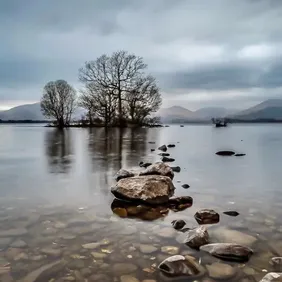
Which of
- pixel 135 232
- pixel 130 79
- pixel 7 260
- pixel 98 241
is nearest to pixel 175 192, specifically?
pixel 135 232

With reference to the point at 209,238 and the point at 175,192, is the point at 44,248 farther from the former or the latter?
the point at 175,192

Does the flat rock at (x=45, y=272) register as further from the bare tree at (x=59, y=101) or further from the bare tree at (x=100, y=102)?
the bare tree at (x=59, y=101)

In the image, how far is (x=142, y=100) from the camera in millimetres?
50531

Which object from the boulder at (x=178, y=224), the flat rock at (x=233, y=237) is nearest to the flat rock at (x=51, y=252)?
the boulder at (x=178, y=224)

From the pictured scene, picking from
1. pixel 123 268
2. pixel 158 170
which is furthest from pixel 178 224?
pixel 158 170

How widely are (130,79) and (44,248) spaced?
45182 millimetres

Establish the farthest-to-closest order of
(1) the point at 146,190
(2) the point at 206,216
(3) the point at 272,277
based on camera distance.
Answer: (1) the point at 146,190 → (2) the point at 206,216 → (3) the point at 272,277

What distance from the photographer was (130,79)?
47438 mm

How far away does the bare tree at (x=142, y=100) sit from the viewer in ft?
161

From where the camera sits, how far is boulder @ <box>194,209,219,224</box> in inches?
176

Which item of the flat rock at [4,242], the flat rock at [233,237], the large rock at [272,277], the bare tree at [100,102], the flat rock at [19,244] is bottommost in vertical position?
the flat rock at [233,237]

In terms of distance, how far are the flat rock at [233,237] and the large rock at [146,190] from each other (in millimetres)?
1426

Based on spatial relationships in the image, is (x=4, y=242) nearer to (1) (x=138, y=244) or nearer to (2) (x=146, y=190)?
(1) (x=138, y=244)

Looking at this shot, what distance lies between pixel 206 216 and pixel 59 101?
60.1 metres
